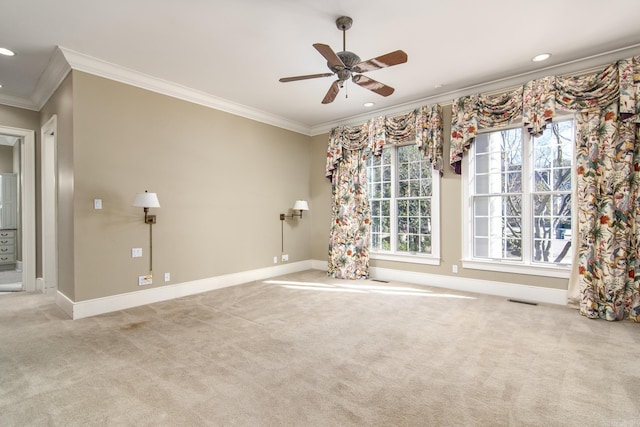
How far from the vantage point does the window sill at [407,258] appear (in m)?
5.01

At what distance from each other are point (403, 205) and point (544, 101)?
2460 mm

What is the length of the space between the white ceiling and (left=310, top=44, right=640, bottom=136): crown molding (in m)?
0.02

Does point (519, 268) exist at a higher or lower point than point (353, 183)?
lower

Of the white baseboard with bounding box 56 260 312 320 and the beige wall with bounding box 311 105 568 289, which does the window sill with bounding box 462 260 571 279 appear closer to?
the beige wall with bounding box 311 105 568 289

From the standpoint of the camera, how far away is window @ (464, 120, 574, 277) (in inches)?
160

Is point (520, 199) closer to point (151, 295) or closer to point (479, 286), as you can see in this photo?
point (479, 286)

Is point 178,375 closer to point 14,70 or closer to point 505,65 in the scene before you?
point 14,70

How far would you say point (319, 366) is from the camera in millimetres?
2455

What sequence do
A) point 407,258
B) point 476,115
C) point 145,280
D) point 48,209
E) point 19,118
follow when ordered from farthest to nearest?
point 407,258 → point 19,118 → point 48,209 → point 476,115 → point 145,280

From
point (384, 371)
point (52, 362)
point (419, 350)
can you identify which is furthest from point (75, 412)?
point (419, 350)

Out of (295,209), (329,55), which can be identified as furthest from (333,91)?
(295,209)

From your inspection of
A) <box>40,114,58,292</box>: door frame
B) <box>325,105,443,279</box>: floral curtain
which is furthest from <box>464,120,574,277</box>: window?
<box>40,114,58,292</box>: door frame

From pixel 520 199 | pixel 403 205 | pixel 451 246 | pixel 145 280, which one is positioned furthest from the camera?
pixel 403 205

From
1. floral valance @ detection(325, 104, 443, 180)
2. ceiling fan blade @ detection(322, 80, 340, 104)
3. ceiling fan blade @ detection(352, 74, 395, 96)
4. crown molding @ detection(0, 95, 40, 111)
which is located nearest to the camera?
ceiling fan blade @ detection(352, 74, 395, 96)
